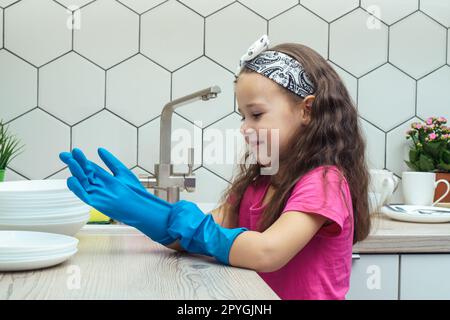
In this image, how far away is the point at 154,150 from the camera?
1.60 metres

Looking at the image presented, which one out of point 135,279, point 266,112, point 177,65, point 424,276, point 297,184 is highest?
point 177,65

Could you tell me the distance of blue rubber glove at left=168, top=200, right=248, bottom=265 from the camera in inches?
31.5

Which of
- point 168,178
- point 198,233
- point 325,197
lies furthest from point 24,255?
point 168,178

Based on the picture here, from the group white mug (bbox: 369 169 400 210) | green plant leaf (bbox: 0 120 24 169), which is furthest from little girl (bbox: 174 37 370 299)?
green plant leaf (bbox: 0 120 24 169)

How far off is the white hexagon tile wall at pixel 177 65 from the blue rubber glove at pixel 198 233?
787 millimetres

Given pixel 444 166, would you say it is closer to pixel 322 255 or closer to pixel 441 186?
pixel 441 186

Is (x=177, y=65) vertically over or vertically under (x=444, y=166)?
over

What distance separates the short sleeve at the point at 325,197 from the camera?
33.4 inches

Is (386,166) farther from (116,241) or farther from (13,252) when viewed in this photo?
(13,252)

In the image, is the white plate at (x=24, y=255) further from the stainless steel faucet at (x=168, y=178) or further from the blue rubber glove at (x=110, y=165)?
the stainless steel faucet at (x=168, y=178)

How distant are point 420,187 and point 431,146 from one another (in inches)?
6.3

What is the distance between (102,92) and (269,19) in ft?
1.72

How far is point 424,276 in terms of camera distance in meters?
1.23
